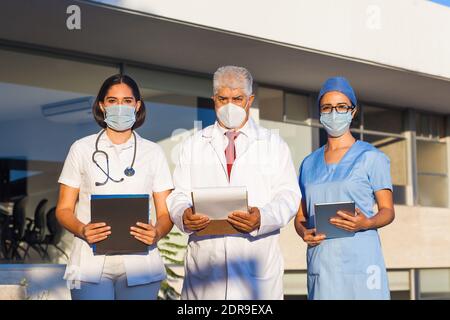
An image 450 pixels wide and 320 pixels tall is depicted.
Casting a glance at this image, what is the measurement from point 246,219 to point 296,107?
9.03 metres

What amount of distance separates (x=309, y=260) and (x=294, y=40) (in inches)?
218

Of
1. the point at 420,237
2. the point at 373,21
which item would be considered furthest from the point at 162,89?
the point at 420,237

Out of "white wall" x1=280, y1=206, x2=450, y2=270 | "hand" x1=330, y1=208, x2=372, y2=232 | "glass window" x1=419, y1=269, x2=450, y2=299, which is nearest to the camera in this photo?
"hand" x1=330, y1=208, x2=372, y2=232

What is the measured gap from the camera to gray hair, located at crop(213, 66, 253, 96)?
4090 mm

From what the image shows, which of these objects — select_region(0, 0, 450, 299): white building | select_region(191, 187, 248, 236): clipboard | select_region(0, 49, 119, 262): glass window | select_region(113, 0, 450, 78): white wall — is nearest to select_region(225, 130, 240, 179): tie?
select_region(191, 187, 248, 236): clipboard

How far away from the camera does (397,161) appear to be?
48.8 feet

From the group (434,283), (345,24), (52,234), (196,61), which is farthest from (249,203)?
(434,283)

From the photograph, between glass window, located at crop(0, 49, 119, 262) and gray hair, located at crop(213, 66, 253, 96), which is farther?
glass window, located at crop(0, 49, 119, 262)

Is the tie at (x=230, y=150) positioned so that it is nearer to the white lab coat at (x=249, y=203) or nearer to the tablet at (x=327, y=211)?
the white lab coat at (x=249, y=203)

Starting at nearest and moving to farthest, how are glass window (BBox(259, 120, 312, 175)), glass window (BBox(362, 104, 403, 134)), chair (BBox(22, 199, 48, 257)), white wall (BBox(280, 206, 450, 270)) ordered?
chair (BBox(22, 199, 48, 257))
glass window (BBox(259, 120, 312, 175))
white wall (BBox(280, 206, 450, 270))
glass window (BBox(362, 104, 403, 134))

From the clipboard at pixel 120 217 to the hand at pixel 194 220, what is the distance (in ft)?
0.60

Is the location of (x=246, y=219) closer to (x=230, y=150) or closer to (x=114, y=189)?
(x=230, y=150)

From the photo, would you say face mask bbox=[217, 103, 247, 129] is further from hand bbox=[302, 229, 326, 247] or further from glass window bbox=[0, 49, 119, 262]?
glass window bbox=[0, 49, 119, 262]
